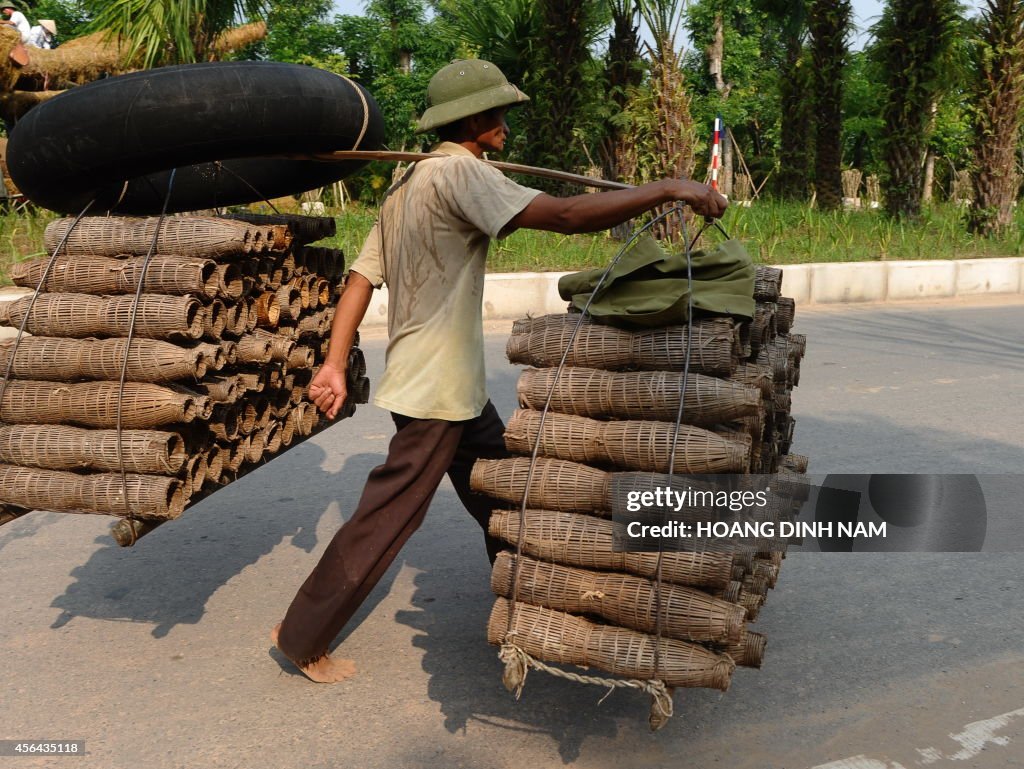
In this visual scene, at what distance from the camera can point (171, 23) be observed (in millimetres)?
9328

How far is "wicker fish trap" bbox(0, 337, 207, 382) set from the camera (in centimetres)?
283

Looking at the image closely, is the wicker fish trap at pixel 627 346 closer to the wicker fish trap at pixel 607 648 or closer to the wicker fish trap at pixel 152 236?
the wicker fish trap at pixel 607 648

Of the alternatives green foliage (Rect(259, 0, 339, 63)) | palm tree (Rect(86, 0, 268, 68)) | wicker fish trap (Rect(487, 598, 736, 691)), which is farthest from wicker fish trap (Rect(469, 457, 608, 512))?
green foliage (Rect(259, 0, 339, 63))

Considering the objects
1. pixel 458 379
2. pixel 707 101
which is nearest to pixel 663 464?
pixel 458 379

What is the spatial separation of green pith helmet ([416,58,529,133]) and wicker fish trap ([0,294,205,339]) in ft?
2.62

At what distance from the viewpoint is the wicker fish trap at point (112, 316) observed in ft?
9.31

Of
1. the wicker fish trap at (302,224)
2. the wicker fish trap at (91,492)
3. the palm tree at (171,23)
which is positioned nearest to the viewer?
the wicker fish trap at (91,492)

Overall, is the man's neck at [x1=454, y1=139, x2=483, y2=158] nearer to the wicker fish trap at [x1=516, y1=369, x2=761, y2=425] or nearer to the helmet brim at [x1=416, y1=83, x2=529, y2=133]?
the helmet brim at [x1=416, y1=83, x2=529, y2=133]

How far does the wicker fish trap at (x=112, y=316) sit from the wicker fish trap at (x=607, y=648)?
114 centimetres

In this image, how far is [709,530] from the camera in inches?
101

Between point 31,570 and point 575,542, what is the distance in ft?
7.62

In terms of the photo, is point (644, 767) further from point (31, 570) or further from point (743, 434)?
point (31, 570)

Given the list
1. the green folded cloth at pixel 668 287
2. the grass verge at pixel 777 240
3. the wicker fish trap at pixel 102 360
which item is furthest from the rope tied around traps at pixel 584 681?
the grass verge at pixel 777 240

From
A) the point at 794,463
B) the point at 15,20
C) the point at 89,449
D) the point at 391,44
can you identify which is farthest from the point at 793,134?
the point at 89,449
